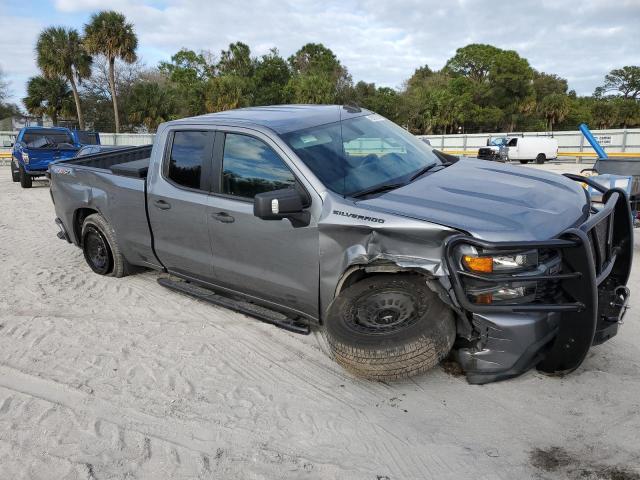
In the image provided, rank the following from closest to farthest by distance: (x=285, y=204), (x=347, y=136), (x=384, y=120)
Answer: (x=285, y=204), (x=347, y=136), (x=384, y=120)

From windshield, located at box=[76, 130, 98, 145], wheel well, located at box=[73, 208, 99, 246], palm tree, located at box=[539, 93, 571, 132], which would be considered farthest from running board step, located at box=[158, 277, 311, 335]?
palm tree, located at box=[539, 93, 571, 132]

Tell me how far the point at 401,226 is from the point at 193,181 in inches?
80.3

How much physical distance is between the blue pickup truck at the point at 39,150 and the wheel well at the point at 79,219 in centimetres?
1068

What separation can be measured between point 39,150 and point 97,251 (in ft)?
40.3

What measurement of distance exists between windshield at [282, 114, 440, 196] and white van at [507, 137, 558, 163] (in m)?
26.1

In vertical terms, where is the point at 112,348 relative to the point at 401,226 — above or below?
below

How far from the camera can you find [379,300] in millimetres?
3365

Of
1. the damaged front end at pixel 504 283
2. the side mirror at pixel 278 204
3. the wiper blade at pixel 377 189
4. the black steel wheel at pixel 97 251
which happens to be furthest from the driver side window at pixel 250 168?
the black steel wheel at pixel 97 251

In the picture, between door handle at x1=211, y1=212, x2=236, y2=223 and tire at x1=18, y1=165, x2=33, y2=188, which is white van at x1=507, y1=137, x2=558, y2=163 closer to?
tire at x1=18, y1=165, x2=33, y2=188

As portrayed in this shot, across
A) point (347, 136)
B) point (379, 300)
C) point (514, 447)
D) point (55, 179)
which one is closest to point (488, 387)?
point (514, 447)

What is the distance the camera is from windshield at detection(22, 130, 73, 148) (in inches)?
647

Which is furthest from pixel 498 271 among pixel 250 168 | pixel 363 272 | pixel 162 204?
pixel 162 204

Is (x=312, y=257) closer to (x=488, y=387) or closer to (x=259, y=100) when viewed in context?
(x=488, y=387)

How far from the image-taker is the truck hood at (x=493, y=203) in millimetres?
2930
